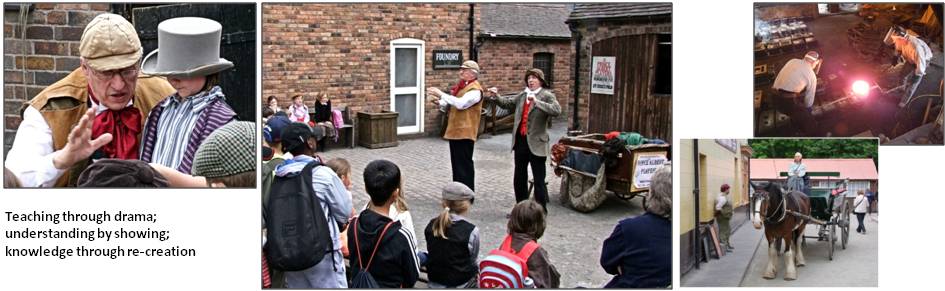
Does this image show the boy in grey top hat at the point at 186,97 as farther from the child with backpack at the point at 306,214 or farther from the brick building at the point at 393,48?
the child with backpack at the point at 306,214

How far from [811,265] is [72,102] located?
14.1 ft

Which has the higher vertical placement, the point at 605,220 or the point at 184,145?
the point at 184,145

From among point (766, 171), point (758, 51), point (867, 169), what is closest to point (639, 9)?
point (758, 51)

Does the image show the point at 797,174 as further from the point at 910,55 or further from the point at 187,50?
the point at 187,50

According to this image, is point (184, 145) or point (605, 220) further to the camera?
point (605, 220)

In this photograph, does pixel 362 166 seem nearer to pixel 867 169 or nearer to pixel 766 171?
pixel 766 171

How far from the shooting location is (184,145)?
15.9 feet

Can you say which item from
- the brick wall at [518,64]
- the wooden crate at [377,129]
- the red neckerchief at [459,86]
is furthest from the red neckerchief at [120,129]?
the brick wall at [518,64]

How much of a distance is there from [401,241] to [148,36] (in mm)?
1818

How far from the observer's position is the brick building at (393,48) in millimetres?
4922

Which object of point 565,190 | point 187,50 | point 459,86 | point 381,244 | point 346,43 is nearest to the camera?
point 381,244

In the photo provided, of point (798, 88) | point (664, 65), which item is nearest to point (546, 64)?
point (664, 65)

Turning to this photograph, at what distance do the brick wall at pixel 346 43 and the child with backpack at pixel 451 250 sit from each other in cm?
69

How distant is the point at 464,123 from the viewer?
5.18 metres
